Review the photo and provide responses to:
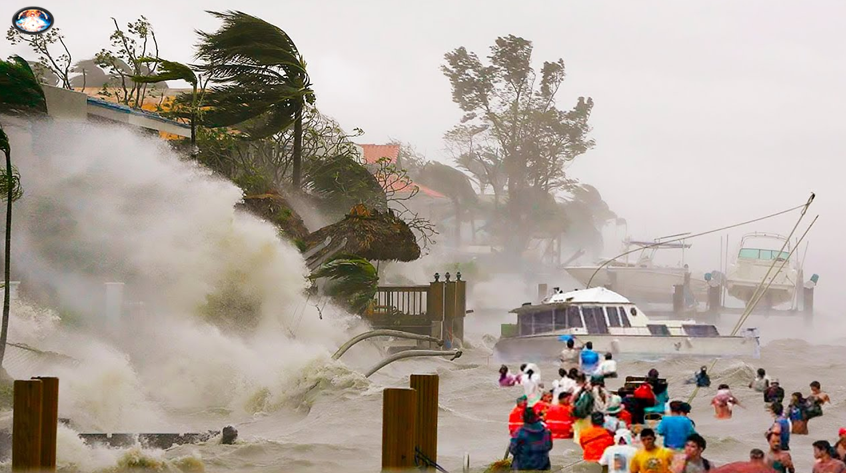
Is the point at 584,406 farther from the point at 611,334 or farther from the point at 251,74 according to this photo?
the point at 251,74

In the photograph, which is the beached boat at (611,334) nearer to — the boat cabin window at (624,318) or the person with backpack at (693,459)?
the boat cabin window at (624,318)

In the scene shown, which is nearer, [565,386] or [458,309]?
[565,386]

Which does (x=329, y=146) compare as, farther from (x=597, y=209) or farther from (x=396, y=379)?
(x=597, y=209)

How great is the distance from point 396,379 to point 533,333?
17.7 feet

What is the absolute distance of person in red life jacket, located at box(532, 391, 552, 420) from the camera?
15359 mm

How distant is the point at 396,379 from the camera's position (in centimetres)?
3275

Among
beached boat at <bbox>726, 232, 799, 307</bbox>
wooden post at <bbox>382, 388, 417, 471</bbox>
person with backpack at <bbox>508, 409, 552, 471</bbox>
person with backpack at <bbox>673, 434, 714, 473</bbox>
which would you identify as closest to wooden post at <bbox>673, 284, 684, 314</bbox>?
beached boat at <bbox>726, 232, 799, 307</bbox>

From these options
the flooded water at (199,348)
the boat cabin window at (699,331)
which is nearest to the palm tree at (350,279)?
the flooded water at (199,348)

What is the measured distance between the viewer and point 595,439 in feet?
48.6

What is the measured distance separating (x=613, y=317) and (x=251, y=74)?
11.7m

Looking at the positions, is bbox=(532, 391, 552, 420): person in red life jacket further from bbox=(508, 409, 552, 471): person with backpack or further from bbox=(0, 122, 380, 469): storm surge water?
bbox=(0, 122, 380, 469): storm surge water

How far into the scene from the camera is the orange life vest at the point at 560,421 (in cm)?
1609

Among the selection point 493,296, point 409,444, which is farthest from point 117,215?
point 493,296

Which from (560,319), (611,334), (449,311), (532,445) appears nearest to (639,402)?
(532,445)
